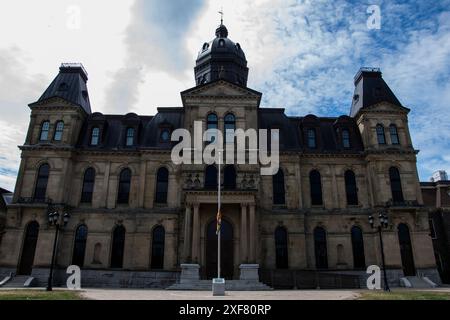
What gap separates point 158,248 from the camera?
30453 mm

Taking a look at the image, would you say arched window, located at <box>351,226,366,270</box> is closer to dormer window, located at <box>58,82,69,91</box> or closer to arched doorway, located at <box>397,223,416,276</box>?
arched doorway, located at <box>397,223,416,276</box>

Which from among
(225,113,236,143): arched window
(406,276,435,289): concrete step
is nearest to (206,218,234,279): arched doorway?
(225,113,236,143): arched window

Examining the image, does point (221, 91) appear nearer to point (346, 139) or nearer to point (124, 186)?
point (124, 186)

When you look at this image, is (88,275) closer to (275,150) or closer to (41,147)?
(41,147)

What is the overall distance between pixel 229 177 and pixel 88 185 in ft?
45.7

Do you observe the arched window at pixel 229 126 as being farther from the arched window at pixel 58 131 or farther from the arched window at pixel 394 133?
the arched window at pixel 58 131

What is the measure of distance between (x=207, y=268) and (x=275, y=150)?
1300 centimetres

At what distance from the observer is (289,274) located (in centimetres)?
2889

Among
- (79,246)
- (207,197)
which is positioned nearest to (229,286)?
(207,197)

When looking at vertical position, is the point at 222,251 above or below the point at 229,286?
above

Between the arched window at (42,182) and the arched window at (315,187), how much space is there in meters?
25.6

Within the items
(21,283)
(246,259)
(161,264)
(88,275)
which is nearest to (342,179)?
(246,259)

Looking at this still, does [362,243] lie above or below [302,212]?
below

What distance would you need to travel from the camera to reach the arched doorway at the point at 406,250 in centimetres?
2977
